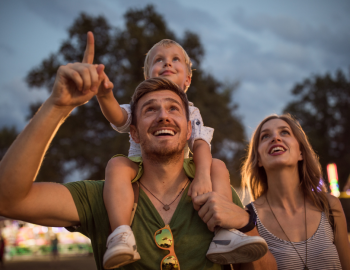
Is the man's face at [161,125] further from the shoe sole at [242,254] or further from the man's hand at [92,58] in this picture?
the shoe sole at [242,254]

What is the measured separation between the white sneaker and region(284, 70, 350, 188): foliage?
3374 cm

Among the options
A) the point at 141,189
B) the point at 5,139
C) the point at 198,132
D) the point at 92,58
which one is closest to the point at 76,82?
the point at 92,58

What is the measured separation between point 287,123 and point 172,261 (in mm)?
2434

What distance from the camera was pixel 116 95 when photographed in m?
17.3

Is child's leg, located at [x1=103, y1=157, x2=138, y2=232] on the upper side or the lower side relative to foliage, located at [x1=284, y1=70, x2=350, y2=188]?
lower

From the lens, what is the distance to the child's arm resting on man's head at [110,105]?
2.19 m

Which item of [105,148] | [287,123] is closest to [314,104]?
[105,148]

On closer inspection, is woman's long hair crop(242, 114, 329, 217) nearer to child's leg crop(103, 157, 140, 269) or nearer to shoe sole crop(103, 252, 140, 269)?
child's leg crop(103, 157, 140, 269)

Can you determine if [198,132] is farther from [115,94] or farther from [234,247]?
[115,94]

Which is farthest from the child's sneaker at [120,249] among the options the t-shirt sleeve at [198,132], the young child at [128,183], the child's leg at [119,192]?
the t-shirt sleeve at [198,132]

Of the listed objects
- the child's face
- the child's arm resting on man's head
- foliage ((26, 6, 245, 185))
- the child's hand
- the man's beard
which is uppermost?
foliage ((26, 6, 245, 185))

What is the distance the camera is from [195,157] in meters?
2.72

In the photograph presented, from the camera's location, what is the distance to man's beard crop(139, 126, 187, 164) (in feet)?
8.02

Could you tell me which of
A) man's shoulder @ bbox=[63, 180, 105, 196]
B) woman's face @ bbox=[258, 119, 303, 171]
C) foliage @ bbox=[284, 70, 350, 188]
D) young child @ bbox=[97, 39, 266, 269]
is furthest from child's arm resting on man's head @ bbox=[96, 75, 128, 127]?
foliage @ bbox=[284, 70, 350, 188]
